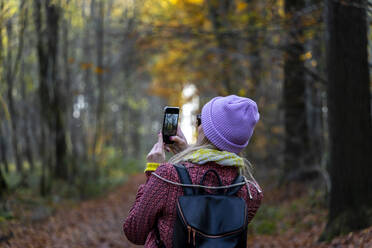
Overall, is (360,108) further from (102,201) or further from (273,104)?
(102,201)

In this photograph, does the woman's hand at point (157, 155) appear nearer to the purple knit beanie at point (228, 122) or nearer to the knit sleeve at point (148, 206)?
the knit sleeve at point (148, 206)

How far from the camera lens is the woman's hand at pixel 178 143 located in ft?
10.0

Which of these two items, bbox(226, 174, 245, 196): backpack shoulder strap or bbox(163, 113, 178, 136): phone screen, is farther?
bbox(163, 113, 178, 136): phone screen

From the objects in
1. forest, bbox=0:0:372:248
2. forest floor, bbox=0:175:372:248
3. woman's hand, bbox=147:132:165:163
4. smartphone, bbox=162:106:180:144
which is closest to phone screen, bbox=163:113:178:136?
smartphone, bbox=162:106:180:144

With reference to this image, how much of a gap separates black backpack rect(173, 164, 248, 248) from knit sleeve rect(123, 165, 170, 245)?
0.36 ft

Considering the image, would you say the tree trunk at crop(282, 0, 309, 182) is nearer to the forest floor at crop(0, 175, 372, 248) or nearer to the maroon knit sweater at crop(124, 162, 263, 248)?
the forest floor at crop(0, 175, 372, 248)

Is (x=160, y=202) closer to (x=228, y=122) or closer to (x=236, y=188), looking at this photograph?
(x=236, y=188)

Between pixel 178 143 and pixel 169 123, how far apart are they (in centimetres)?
16

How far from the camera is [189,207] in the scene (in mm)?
2559

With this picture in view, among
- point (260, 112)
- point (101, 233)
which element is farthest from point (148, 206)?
point (260, 112)

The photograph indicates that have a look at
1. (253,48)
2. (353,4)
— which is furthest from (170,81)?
(353,4)

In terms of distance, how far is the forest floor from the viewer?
734cm

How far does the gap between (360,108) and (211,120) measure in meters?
4.35

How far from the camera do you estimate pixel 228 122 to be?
2.79 metres
